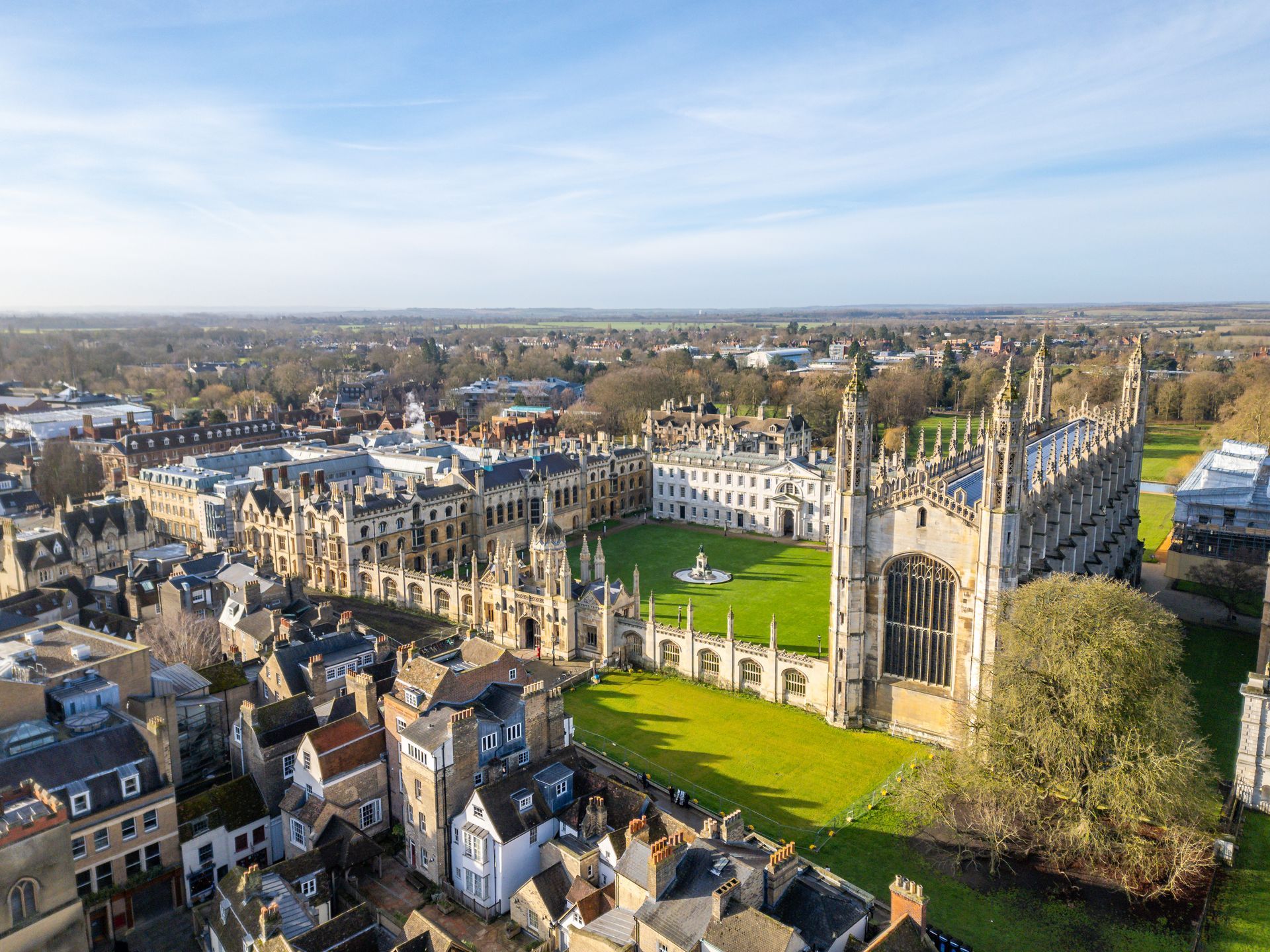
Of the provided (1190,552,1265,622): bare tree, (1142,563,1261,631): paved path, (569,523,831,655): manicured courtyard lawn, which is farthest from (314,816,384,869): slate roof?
(1190,552,1265,622): bare tree

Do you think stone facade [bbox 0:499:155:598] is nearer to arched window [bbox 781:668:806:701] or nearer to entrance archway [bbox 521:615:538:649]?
entrance archway [bbox 521:615:538:649]

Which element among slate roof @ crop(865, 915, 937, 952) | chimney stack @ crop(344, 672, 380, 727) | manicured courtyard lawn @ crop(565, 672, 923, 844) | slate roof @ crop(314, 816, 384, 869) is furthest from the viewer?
manicured courtyard lawn @ crop(565, 672, 923, 844)

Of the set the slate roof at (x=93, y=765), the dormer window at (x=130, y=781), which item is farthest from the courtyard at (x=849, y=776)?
the dormer window at (x=130, y=781)

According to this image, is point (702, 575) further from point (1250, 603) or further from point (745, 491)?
point (1250, 603)

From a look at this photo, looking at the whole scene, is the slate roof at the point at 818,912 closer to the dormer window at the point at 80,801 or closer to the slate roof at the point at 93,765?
the slate roof at the point at 93,765

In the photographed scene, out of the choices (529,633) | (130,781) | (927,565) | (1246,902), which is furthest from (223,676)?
(1246,902)

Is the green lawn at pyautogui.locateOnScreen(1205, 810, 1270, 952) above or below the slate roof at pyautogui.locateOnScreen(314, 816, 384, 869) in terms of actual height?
below

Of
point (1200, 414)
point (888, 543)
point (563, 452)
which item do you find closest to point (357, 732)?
point (888, 543)
